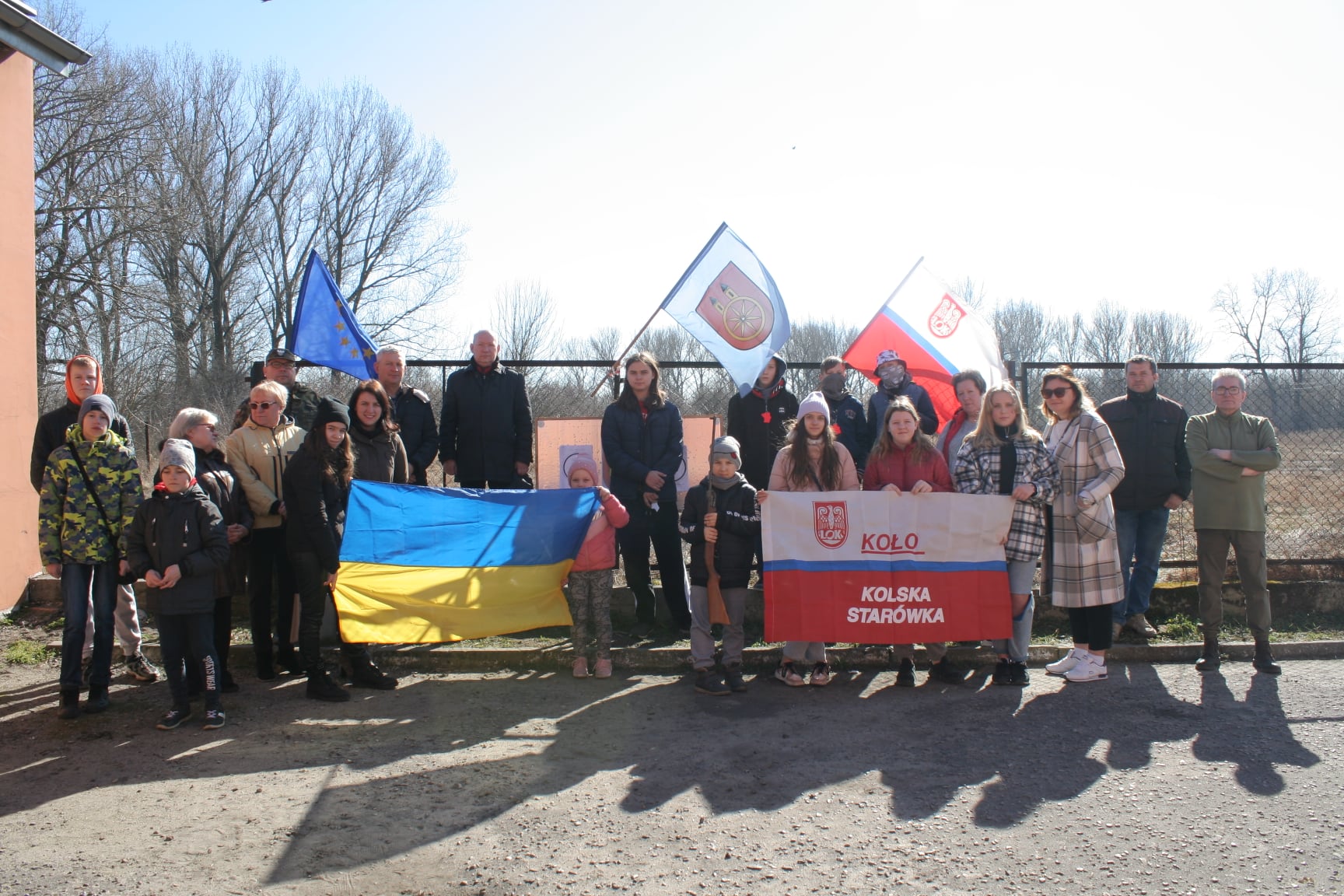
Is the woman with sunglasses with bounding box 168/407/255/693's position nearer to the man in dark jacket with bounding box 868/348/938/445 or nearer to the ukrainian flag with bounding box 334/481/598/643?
the ukrainian flag with bounding box 334/481/598/643

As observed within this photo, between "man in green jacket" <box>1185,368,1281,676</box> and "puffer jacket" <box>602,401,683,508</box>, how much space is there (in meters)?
3.92

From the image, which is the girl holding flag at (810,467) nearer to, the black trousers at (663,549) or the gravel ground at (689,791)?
the gravel ground at (689,791)

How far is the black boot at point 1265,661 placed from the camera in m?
6.41

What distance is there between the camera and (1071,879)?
3.50m

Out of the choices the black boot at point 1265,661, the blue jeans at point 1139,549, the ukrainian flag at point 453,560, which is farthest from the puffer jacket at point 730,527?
the black boot at point 1265,661

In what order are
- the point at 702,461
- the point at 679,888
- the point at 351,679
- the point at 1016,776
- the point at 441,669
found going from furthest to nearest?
the point at 702,461, the point at 441,669, the point at 351,679, the point at 1016,776, the point at 679,888

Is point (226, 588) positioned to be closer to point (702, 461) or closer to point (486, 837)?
point (486, 837)

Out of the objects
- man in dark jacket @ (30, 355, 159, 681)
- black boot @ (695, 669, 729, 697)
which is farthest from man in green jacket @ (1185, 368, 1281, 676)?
man in dark jacket @ (30, 355, 159, 681)

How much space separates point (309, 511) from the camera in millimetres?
6000

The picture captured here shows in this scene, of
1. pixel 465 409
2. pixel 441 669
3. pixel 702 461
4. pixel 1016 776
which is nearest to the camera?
pixel 1016 776

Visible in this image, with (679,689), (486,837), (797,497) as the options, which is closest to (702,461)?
(797,497)

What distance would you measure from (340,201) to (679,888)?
1684 inches

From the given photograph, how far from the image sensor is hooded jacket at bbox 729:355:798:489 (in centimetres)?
761

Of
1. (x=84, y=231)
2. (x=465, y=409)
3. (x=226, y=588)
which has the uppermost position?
(x=84, y=231)
